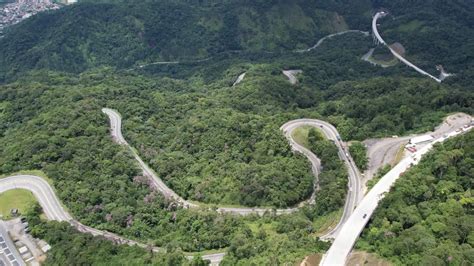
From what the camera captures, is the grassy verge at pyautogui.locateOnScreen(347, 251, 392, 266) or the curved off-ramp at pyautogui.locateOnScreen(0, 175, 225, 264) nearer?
the grassy verge at pyautogui.locateOnScreen(347, 251, 392, 266)

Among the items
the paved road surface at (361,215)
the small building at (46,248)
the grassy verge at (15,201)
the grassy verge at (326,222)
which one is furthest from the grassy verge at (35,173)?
the paved road surface at (361,215)

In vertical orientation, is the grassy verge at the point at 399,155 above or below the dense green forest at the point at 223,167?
below

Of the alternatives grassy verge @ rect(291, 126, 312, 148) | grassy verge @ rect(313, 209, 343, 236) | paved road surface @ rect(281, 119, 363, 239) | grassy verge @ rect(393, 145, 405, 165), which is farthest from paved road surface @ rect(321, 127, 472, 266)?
grassy verge @ rect(291, 126, 312, 148)

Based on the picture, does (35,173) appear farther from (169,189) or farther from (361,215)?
(361,215)

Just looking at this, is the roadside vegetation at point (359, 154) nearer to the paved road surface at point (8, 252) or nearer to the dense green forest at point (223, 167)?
the dense green forest at point (223, 167)

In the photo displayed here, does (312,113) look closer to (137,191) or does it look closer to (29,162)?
(137,191)

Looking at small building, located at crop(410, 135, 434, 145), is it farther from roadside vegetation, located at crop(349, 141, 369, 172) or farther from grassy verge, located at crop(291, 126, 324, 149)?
grassy verge, located at crop(291, 126, 324, 149)
